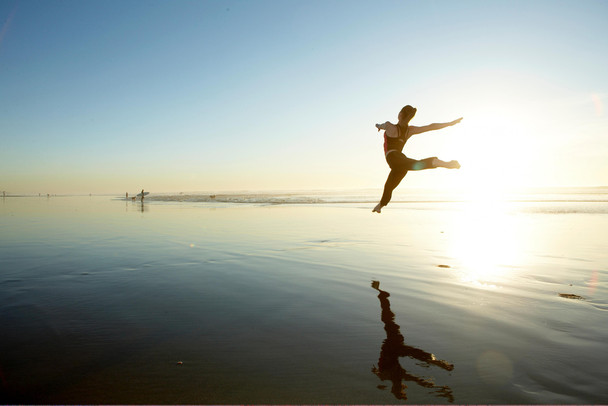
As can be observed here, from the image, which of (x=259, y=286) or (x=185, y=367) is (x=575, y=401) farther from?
(x=259, y=286)

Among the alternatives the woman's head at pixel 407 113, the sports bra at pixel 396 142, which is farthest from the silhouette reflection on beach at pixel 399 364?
the woman's head at pixel 407 113

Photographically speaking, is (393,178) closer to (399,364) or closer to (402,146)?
(402,146)

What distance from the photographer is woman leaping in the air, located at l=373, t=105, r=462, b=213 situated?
7.50m

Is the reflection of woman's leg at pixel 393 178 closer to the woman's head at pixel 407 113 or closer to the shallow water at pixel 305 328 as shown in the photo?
the woman's head at pixel 407 113

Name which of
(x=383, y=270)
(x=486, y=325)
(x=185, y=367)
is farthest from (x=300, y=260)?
(x=185, y=367)

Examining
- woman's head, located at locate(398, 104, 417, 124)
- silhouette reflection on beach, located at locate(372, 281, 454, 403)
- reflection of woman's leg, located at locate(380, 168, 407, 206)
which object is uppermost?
woman's head, located at locate(398, 104, 417, 124)

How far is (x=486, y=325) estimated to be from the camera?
19.2 ft

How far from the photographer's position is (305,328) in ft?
19.0

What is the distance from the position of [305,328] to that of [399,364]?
1675 mm

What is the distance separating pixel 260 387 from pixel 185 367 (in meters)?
1.06

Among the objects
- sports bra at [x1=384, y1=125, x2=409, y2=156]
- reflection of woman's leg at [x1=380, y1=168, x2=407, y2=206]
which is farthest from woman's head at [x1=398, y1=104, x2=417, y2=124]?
reflection of woman's leg at [x1=380, y1=168, x2=407, y2=206]

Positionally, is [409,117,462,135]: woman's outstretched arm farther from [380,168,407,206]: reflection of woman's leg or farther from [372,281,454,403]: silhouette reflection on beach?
[372,281,454,403]: silhouette reflection on beach

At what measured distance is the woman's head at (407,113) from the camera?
7.49 meters

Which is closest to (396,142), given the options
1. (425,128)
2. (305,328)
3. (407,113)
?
(407,113)
